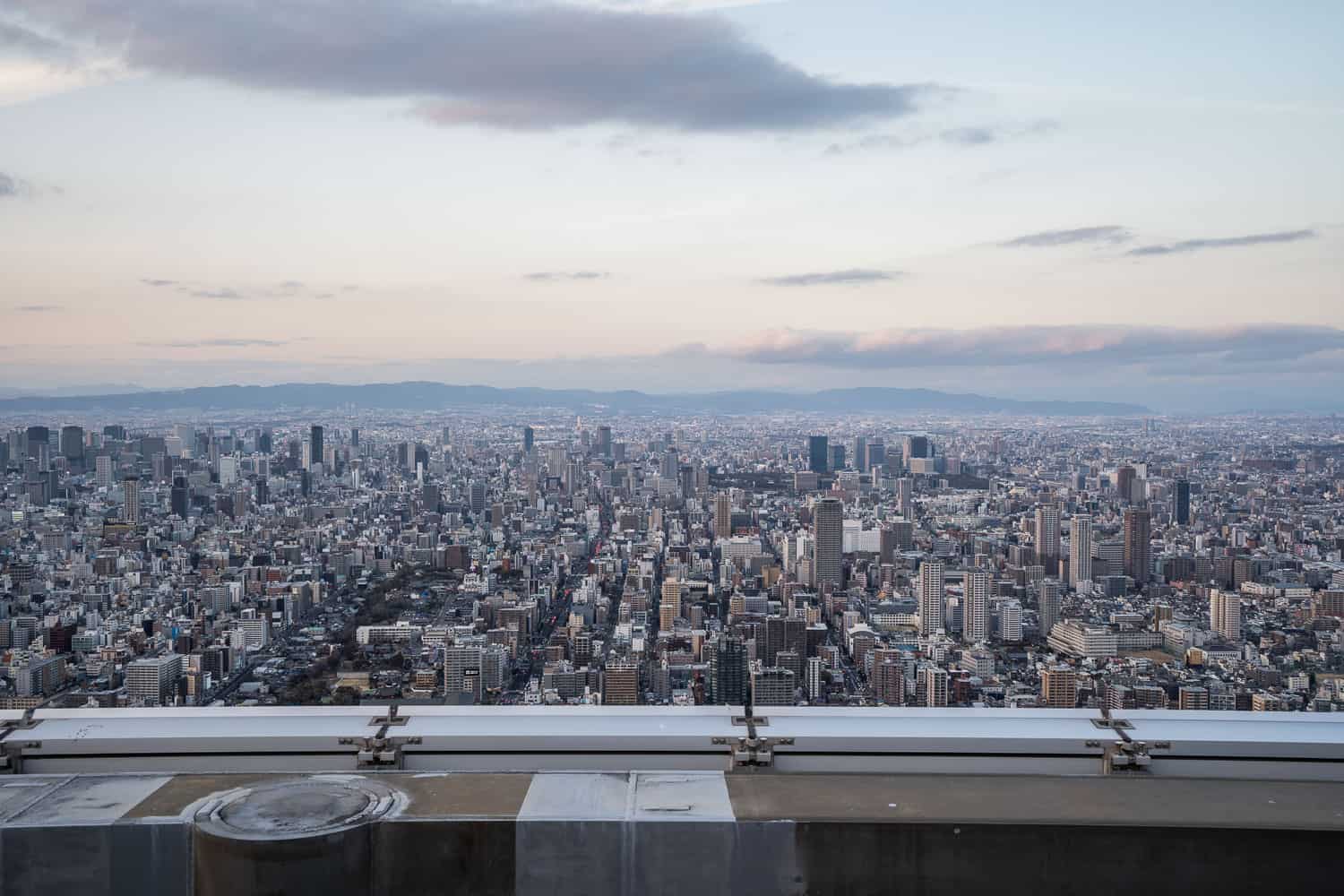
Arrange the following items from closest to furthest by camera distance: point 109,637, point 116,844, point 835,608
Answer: point 116,844
point 109,637
point 835,608

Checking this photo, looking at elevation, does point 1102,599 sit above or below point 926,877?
below

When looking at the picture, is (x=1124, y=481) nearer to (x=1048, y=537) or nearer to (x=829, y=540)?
(x=1048, y=537)

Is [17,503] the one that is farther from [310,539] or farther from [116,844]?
[116,844]

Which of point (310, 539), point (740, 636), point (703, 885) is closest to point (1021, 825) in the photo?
point (703, 885)

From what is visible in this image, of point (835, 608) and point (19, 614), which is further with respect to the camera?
point (835, 608)

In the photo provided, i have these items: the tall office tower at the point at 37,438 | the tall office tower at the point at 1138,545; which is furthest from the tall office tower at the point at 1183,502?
the tall office tower at the point at 37,438

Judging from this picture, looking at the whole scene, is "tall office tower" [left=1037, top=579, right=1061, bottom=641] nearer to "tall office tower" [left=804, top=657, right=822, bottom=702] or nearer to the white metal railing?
"tall office tower" [left=804, top=657, right=822, bottom=702]

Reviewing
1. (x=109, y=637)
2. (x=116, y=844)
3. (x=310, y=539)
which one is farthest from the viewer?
(x=310, y=539)
